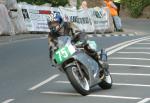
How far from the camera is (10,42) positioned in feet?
82.6

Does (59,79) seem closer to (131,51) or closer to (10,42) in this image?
(131,51)

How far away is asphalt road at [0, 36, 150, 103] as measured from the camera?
12219 mm

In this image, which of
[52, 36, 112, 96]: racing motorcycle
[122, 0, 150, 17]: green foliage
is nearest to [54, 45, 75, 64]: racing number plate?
[52, 36, 112, 96]: racing motorcycle

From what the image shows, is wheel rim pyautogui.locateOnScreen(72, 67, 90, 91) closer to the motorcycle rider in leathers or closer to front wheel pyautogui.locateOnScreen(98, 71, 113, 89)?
the motorcycle rider in leathers

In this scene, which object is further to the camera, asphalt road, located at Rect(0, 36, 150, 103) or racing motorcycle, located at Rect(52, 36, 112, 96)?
asphalt road, located at Rect(0, 36, 150, 103)

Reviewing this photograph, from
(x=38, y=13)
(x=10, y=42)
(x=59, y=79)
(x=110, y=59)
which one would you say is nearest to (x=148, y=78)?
(x=59, y=79)

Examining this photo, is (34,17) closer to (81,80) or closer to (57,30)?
(57,30)

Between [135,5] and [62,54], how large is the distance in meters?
37.5

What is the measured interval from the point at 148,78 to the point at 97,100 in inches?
123

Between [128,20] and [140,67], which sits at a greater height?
[140,67]

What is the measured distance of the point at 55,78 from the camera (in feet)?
49.8

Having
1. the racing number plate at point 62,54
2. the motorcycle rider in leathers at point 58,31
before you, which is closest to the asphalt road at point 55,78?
the racing number plate at point 62,54

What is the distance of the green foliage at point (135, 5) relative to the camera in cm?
4838

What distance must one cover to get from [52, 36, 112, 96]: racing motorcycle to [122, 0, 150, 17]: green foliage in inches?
1416
